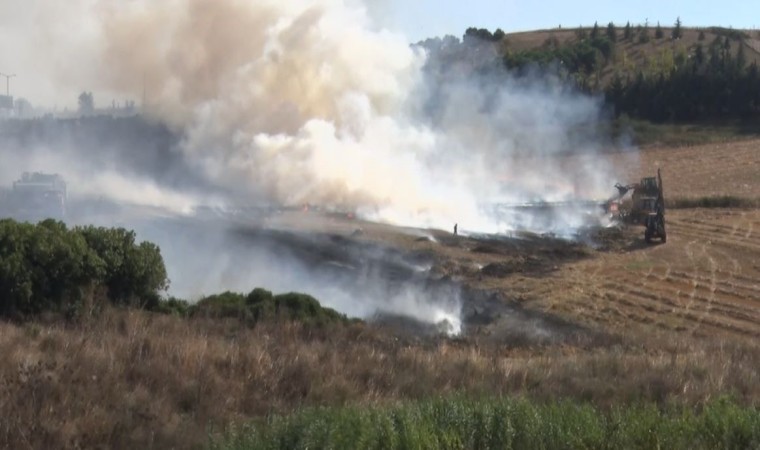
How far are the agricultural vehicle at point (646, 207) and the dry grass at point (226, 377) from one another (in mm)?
23368

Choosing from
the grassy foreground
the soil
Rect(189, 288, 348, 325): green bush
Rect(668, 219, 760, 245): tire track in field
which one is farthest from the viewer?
Rect(668, 219, 760, 245): tire track in field

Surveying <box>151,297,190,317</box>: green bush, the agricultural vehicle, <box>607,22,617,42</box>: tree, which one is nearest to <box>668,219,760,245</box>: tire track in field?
the agricultural vehicle

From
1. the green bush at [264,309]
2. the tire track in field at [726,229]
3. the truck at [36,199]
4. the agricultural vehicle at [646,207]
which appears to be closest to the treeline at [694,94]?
the agricultural vehicle at [646,207]

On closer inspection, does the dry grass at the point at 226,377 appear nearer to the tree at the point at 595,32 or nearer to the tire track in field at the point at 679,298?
the tire track in field at the point at 679,298

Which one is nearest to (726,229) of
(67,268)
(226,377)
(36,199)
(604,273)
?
(604,273)

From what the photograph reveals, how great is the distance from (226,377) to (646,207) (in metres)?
33.0

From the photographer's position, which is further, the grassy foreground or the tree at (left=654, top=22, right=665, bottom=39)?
the tree at (left=654, top=22, right=665, bottom=39)

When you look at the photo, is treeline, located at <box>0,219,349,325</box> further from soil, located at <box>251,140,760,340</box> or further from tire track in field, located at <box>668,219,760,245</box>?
tire track in field, located at <box>668,219,760,245</box>

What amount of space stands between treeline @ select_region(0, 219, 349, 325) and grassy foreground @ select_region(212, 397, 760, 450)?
7.65 meters

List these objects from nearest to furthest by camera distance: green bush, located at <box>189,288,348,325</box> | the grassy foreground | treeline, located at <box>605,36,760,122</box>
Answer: the grassy foreground, green bush, located at <box>189,288,348,325</box>, treeline, located at <box>605,36,760,122</box>

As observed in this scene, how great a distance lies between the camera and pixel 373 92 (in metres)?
47.3

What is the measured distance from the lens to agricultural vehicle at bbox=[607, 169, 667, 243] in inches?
1479

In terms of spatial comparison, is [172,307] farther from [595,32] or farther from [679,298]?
[595,32]

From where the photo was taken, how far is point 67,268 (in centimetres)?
1558
